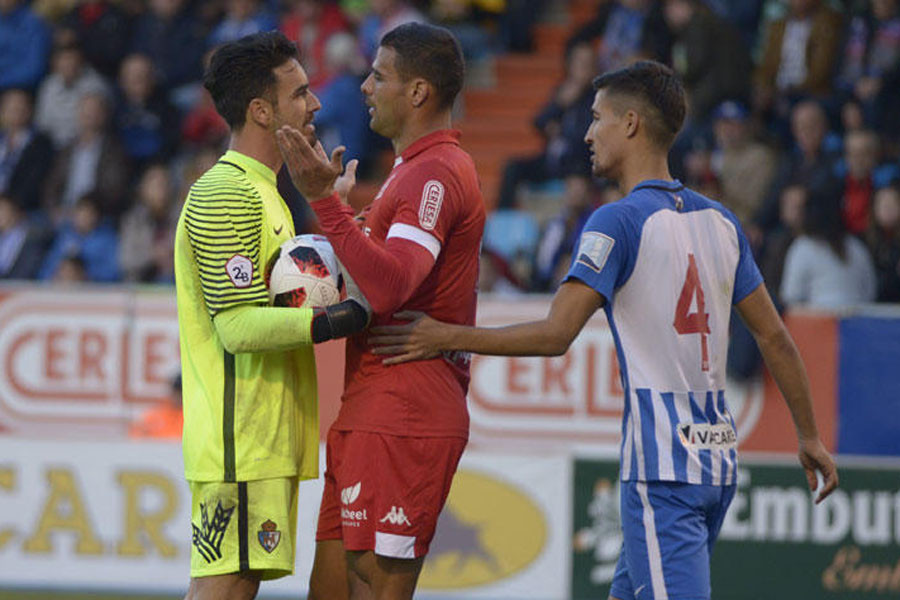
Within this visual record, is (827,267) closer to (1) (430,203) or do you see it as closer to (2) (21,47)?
(1) (430,203)

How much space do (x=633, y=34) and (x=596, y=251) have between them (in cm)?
827

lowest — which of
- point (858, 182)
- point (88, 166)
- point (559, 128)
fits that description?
point (858, 182)

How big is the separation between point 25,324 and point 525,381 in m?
3.58

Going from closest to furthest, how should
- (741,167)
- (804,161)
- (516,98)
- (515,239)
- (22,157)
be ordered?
(804,161) < (741,167) < (515,239) < (22,157) < (516,98)

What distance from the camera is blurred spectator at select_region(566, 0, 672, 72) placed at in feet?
40.9

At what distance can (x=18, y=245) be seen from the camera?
12805mm

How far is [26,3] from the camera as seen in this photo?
49.8 ft

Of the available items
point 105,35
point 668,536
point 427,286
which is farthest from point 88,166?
point 668,536

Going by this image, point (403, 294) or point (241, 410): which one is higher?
point (403, 294)

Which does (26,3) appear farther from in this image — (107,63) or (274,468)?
(274,468)

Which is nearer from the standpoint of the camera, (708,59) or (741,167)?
(741,167)

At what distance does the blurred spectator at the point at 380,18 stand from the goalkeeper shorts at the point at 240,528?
8.91 meters

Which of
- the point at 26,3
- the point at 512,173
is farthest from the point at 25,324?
the point at 26,3

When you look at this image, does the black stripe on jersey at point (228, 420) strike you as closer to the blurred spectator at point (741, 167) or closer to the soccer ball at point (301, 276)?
the soccer ball at point (301, 276)
